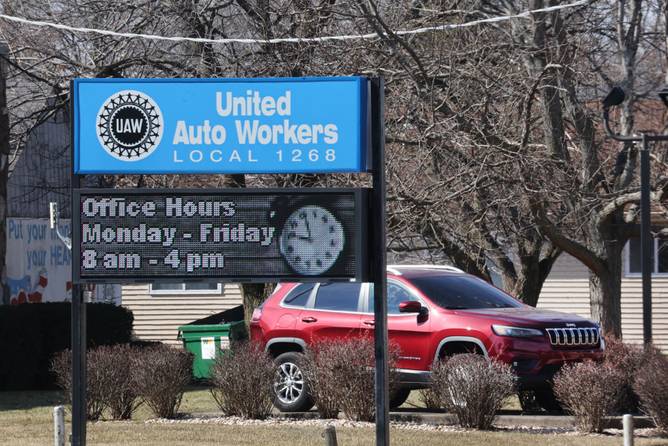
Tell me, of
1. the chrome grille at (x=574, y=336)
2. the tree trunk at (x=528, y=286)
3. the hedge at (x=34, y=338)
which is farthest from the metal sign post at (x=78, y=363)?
the tree trunk at (x=528, y=286)

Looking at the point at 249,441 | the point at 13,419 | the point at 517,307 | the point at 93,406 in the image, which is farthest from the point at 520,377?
the point at 13,419

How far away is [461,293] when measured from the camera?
15078mm

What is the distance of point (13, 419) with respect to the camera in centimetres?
1426

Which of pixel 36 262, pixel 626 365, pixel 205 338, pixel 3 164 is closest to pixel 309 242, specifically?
pixel 626 365

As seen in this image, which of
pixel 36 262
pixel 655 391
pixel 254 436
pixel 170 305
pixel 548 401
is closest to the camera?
pixel 254 436

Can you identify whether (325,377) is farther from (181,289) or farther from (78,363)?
(181,289)

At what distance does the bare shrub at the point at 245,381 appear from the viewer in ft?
44.3

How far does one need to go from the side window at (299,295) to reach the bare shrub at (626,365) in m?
3.59

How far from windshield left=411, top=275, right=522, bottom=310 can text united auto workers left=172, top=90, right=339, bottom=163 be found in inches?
215

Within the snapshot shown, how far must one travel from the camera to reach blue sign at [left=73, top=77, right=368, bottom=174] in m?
9.55

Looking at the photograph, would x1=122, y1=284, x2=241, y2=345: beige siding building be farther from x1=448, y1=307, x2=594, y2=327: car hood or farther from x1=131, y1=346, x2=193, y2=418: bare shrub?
x1=131, y1=346, x2=193, y2=418: bare shrub

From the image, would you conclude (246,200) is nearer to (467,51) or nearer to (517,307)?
(517,307)

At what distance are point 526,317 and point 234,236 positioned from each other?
5.66 meters

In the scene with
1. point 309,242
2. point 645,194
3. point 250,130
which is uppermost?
point 250,130
